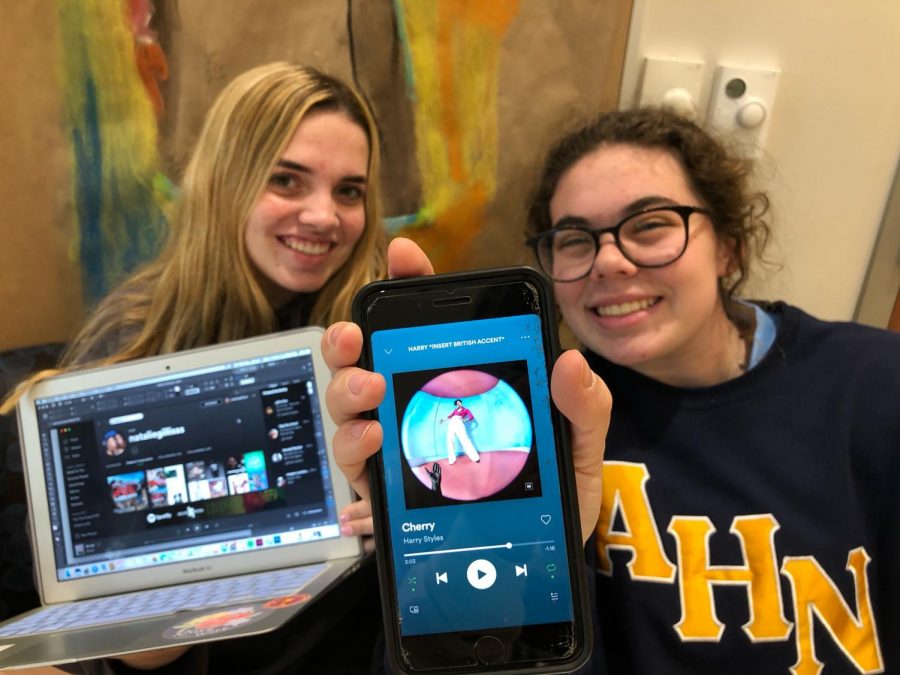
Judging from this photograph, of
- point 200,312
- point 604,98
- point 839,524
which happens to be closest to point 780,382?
point 839,524

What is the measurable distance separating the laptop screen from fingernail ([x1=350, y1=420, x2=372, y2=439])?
0.26m

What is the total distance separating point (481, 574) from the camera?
45cm

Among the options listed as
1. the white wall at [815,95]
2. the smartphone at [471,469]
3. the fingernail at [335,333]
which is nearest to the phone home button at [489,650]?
the smartphone at [471,469]

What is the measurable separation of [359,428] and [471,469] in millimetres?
96

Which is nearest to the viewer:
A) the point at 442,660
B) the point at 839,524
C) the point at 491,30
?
the point at 442,660

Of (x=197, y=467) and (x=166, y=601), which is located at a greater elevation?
(x=197, y=467)

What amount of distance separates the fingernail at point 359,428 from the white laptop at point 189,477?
25cm

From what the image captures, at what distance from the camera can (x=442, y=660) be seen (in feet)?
1.43

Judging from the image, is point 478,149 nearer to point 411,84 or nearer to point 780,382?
point 411,84

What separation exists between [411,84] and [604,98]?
30 cm

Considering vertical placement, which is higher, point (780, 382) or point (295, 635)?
point (780, 382)

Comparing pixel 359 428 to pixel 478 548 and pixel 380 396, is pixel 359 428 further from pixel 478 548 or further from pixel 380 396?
pixel 478 548

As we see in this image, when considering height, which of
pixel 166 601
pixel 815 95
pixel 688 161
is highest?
pixel 815 95

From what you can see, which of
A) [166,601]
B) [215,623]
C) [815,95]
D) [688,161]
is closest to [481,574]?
[215,623]
